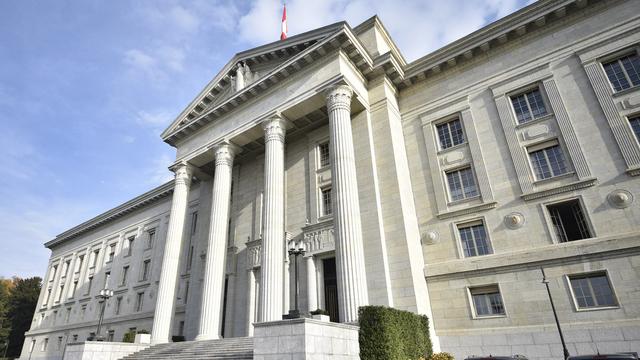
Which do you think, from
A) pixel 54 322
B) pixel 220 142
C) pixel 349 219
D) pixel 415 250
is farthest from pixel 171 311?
pixel 54 322

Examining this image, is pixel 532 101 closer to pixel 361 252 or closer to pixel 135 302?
pixel 361 252

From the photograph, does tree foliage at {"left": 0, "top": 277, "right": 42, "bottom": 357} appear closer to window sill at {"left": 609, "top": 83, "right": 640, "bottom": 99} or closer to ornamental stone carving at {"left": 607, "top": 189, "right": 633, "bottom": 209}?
ornamental stone carving at {"left": 607, "top": 189, "right": 633, "bottom": 209}

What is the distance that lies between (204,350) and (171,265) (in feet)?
27.6

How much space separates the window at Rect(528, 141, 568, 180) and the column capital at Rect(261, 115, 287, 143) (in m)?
14.0

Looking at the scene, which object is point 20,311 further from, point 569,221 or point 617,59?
point 617,59

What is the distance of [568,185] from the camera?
17.1 meters

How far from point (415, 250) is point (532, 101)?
1024 cm

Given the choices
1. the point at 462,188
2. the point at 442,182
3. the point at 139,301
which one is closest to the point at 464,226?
the point at 462,188

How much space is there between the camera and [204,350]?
703 inches

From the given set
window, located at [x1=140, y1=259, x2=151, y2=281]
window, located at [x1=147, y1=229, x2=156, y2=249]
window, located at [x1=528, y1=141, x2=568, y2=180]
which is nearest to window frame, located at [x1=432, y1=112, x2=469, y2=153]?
window, located at [x1=528, y1=141, x2=568, y2=180]

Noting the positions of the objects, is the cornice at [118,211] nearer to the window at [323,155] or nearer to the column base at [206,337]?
the window at [323,155]

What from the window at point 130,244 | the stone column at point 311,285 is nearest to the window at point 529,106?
the stone column at point 311,285

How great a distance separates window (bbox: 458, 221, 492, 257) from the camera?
18.6 meters

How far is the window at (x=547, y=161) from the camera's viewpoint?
18.1 metres
